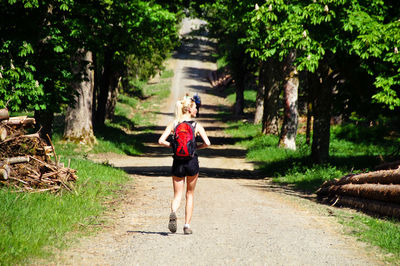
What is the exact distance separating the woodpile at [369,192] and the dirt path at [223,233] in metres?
0.72

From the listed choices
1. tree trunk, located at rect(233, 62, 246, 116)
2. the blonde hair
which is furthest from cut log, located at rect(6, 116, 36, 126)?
tree trunk, located at rect(233, 62, 246, 116)

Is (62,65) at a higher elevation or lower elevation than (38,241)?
higher

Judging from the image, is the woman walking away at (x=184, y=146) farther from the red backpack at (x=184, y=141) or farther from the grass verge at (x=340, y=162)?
the grass verge at (x=340, y=162)

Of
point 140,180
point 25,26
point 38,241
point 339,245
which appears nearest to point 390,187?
point 339,245

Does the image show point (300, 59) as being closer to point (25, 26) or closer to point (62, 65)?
point (62, 65)

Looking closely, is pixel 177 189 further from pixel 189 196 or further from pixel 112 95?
pixel 112 95

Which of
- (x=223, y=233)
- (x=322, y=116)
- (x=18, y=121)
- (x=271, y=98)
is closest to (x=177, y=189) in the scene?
(x=223, y=233)

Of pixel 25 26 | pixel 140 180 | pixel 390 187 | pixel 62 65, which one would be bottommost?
pixel 140 180

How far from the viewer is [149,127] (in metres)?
38.1

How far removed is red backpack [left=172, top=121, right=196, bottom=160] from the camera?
7.55 m

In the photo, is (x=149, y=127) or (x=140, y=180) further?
(x=149, y=127)

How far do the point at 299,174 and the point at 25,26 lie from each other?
9.19 m

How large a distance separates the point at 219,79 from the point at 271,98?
42.1 meters

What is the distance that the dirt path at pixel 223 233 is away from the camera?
6.54 metres
